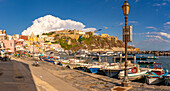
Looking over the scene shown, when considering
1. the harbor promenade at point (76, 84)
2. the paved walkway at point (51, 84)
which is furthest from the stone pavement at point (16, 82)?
the paved walkway at point (51, 84)

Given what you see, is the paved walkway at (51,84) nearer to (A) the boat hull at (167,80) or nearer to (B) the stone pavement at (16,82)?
(B) the stone pavement at (16,82)

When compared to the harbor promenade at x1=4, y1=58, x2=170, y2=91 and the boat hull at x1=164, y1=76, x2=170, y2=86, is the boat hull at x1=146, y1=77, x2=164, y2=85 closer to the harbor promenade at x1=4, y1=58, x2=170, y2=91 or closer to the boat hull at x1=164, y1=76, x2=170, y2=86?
the boat hull at x1=164, y1=76, x2=170, y2=86

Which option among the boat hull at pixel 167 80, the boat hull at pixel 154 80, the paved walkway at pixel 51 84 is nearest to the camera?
the paved walkway at pixel 51 84

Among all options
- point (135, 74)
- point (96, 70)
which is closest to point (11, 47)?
point (96, 70)

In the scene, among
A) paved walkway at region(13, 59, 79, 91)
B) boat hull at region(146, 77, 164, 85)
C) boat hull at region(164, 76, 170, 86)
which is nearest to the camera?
paved walkway at region(13, 59, 79, 91)

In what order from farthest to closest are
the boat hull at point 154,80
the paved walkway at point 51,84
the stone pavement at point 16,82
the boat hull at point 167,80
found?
the boat hull at point 154,80 < the boat hull at point 167,80 < the paved walkway at point 51,84 < the stone pavement at point 16,82

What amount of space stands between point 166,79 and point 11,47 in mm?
86278

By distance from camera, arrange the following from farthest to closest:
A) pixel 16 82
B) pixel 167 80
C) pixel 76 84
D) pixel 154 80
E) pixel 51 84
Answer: pixel 154 80, pixel 167 80, pixel 76 84, pixel 16 82, pixel 51 84

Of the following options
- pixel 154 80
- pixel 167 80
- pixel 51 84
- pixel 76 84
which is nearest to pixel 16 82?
pixel 51 84

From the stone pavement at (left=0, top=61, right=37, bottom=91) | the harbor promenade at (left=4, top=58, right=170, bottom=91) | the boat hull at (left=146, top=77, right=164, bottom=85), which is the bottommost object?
the boat hull at (left=146, top=77, right=164, bottom=85)

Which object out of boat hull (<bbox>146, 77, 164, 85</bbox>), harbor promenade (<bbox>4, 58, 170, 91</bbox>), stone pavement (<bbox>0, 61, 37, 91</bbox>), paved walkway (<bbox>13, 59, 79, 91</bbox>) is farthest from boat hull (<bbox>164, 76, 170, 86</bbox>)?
stone pavement (<bbox>0, 61, 37, 91</bbox>)

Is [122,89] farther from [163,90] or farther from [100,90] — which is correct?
[163,90]

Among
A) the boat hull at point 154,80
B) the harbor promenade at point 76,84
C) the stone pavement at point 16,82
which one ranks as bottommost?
the boat hull at point 154,80

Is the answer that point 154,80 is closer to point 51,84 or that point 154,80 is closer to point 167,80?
point 167,80
